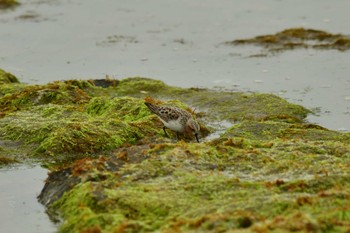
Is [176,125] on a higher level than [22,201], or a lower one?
higher

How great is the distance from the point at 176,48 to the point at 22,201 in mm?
12894

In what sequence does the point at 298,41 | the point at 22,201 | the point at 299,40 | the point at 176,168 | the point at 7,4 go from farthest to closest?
the point at 7,4
the point at 299,40
the point at 298,41
the point at 22,201
the point at 176,168

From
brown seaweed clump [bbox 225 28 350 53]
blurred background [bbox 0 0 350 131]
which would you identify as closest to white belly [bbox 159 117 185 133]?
blurred background [bbox 0 0 350 131]

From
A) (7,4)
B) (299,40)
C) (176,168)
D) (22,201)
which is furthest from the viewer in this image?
(7,4)

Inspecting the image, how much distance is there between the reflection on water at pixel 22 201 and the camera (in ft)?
31.3

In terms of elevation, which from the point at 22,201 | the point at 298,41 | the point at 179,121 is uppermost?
the point at 298,41

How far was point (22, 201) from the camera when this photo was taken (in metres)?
10.4

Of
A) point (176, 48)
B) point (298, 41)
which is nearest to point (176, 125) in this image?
point (176, 48)

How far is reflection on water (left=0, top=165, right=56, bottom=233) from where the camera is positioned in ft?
31.3

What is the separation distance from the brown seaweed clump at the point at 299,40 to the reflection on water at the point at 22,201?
11893 mm

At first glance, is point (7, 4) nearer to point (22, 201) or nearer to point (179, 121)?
point (179, 121)

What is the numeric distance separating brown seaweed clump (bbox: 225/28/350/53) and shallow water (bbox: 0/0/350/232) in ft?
1.85

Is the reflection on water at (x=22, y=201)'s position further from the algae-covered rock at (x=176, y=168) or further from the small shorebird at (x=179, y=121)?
the small shorebird at (x=179, y=121)

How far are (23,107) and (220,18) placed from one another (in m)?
12.8
